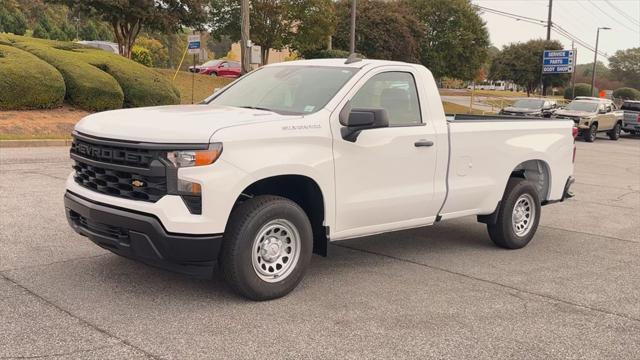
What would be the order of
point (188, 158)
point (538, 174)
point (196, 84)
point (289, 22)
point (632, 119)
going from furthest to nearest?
point (289, 22), point (632, 119), point (196, 84), point (538, 174), point (188, 158)

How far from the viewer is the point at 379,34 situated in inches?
1788

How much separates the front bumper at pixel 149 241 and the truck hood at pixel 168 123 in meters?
0.54

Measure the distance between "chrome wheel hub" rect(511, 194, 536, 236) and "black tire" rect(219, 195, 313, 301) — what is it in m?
3.10

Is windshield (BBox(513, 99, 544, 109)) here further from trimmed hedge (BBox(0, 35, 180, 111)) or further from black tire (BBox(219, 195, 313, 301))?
black tire (BBox(219, 195, 313, 301))

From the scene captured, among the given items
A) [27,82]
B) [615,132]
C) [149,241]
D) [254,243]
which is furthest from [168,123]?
[615,132]

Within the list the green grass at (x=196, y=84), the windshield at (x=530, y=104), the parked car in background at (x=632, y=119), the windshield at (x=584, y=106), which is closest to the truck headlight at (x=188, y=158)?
the green grass at (x=196, y=84)

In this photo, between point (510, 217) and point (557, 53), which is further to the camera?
point (557, 53)

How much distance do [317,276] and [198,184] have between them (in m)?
1.77

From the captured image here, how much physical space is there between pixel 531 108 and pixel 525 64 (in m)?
47.9

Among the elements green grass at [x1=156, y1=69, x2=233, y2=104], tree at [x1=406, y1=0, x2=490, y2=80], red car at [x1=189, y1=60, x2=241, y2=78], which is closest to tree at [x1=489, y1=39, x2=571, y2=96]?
tree at [x1=406, y1=0, x2=490, y2=80]

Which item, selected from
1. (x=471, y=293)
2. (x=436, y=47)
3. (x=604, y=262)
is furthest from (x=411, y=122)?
(x=436, y=47)

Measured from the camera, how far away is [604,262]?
21.8 ft

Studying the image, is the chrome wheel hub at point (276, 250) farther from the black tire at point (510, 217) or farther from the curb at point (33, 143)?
the curb at point (33, 143)

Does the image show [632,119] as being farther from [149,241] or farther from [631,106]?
[149,241]
